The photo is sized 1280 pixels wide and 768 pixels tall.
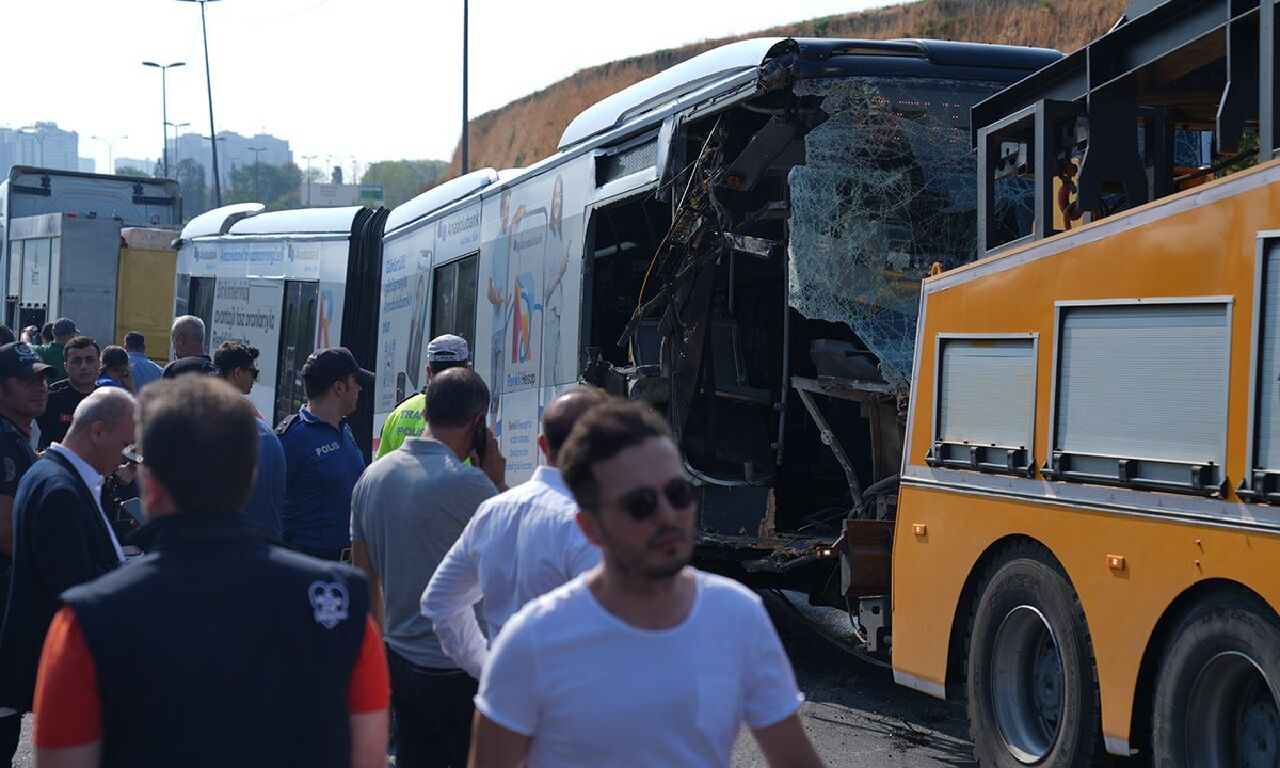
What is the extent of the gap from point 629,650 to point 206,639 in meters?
0.69

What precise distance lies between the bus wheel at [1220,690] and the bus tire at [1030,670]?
53cm

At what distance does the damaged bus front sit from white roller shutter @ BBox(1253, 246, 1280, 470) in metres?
3.23

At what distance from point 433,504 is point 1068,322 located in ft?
9.13

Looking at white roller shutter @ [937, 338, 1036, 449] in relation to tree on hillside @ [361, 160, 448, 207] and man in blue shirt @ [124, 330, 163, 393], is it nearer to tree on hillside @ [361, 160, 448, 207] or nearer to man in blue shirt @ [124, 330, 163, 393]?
man in blue shirt @ [124, 330, 163, 393]

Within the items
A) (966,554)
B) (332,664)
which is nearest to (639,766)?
(332,664)

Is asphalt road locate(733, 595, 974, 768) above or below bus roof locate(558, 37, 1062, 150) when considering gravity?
below

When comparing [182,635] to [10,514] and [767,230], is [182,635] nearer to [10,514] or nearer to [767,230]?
[10,514]

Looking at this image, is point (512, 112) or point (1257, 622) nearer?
point (1257, 622)

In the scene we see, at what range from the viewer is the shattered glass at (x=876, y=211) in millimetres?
8766

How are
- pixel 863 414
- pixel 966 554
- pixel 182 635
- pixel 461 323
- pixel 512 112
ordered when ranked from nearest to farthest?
pixel 182 635
pixel 966 554
pixel 863 414
pixel 461 323
pixel 512 112

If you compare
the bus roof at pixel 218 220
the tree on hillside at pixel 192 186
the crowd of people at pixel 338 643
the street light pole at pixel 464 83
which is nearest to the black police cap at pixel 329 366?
the crowd of people at pixel 338 643

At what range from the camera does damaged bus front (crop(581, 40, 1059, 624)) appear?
8797mm

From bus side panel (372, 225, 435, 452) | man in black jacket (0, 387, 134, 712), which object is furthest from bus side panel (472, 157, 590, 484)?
man in black jacket (0, 387, 134, 712)

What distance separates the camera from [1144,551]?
18.6 feet
